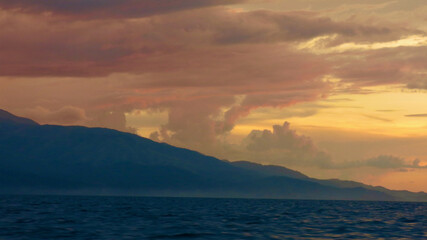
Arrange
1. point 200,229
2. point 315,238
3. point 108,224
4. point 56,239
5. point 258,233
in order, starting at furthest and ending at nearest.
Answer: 1. point 108,224
2. point 200,229
3. point 258,233
4. point 315,238
5. point 56,239

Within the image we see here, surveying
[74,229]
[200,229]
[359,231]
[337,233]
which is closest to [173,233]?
[200,229]

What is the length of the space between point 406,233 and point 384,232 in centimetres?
244

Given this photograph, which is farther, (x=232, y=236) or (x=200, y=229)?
(x=200, y=229)

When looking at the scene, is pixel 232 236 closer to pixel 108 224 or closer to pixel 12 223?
pixel 108 224

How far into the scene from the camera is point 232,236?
55.0 m

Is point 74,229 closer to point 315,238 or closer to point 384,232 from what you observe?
point 315,238

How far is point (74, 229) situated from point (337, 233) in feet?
90.8

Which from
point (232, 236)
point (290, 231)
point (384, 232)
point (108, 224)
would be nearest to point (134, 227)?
point (108, 224)

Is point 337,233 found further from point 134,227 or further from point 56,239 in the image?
point 56,239

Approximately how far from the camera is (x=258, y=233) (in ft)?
191

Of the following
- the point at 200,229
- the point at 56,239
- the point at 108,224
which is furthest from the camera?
the point at 108,224

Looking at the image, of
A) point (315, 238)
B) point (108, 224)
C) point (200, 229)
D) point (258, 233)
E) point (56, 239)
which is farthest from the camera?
point (108, 224)

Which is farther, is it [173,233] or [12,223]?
[12,223]

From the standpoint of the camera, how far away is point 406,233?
62.8m
